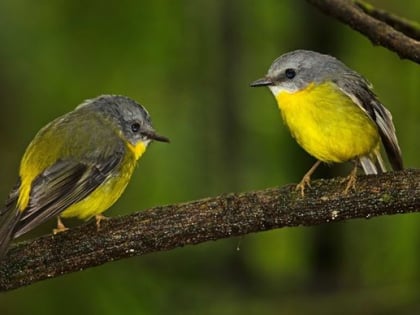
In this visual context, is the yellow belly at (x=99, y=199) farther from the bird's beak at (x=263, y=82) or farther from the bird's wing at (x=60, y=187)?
the bird's beak at (x=263, y=82)

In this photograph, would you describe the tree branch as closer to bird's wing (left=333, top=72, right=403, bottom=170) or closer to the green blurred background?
bird's wing (left=333, top=72, right=403, bottom=170)

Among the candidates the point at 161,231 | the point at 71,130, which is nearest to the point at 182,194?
the point at 71,130

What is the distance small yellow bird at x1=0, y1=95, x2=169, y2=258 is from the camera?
5703 millimetres

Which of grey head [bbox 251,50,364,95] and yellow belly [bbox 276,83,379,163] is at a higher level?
grey head [bbox 251,50,364,95]

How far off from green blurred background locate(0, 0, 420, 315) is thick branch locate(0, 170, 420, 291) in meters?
2.60

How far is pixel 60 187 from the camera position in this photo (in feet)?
19.0

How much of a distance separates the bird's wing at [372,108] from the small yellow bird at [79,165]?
53.9 inches

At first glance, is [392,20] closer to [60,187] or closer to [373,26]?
[373,26]

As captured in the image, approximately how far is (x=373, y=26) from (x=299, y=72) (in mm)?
706

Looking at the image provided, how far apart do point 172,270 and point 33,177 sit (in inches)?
118

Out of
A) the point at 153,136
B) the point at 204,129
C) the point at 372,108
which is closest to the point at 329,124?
the point at 372,108

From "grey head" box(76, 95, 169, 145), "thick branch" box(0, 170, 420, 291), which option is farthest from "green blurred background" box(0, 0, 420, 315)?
"thick branch" box(0, 170, 420, 291)

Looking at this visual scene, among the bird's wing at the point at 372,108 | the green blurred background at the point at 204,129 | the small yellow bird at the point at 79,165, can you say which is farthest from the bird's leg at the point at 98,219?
the green blurred background at the point at 204,129

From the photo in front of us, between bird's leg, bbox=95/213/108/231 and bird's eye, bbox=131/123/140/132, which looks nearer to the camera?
bird's leg, bbox=95/213/108/231
